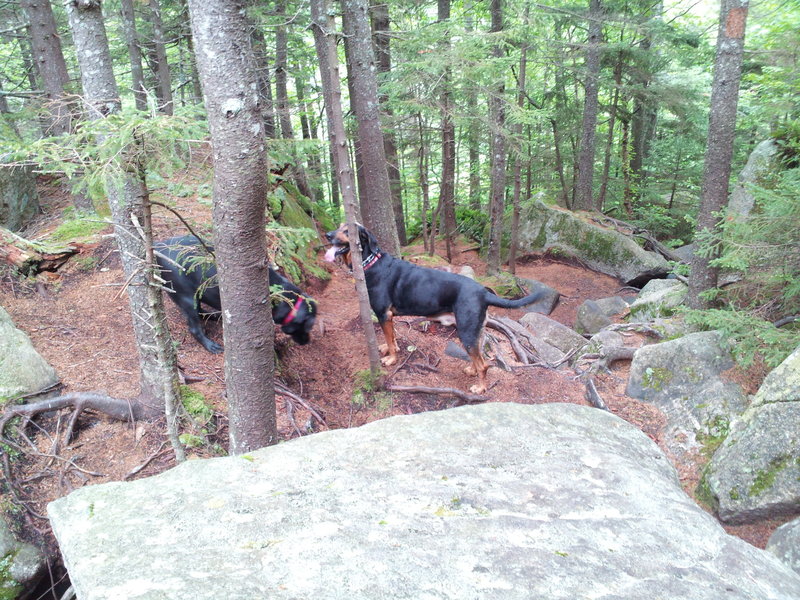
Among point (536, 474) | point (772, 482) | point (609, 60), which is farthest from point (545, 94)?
point (536, 474)

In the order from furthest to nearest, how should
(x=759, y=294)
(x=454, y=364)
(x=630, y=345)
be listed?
(x=630, y=345), (x=454, y=364), (x=759, y=294)

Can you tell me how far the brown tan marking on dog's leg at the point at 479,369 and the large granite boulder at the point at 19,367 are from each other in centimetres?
465

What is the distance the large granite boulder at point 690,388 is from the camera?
5.39 m

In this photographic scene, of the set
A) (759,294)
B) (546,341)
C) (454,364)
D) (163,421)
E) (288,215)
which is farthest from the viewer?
(288,215)

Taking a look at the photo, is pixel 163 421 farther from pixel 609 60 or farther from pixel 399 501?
pixel 609 60

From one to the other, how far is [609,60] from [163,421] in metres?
18.7

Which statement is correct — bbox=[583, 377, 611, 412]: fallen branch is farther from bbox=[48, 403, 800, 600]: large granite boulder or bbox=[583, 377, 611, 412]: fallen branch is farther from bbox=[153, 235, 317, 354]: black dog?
bbox=[153, 235, 317, 354]: black dog

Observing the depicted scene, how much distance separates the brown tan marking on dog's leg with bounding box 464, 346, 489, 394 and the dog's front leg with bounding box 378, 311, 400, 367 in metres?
1.08

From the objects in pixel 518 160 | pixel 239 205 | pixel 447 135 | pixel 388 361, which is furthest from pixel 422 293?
pixel 518 160

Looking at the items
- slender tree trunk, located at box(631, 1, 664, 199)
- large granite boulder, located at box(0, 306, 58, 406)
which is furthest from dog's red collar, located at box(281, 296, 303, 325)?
slender tree trunk, located at box(631, 1, 664, 199)

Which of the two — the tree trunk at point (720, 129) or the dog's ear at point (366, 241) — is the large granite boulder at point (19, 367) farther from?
the tree trunk at point (720, 129)

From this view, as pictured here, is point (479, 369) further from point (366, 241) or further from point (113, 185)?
point (113, 185)

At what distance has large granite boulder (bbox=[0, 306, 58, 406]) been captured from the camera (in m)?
4.50

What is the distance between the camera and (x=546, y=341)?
901 centimetres
